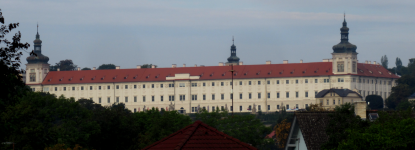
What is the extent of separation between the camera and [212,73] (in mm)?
175750

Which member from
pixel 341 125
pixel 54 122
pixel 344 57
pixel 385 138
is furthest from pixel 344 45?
pixel 385 138

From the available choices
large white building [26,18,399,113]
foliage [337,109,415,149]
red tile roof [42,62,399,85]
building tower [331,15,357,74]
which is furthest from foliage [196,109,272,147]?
building tower [331,15,357,74]

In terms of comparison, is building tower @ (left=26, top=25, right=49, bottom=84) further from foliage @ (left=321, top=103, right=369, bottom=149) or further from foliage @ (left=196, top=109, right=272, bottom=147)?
foliage @ (left=321, top=103, right=369, bottom=149)

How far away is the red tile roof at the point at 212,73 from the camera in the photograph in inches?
6757

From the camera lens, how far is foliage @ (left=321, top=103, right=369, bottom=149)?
26766 millimetres

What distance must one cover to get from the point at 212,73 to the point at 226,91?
5.90m

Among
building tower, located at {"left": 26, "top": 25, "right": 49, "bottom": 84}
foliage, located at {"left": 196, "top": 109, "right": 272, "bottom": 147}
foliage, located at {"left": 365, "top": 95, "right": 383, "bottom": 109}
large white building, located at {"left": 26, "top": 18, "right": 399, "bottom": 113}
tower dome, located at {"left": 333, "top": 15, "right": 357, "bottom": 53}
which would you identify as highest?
tower dome, located at {"left": 333, "top": 15, "right": 357, "bottom": 53}

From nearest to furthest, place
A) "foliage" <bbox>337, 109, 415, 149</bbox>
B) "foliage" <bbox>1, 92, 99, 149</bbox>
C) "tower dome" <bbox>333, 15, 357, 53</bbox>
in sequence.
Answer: "foliage" <bbox>337, 109, 415, 149</bbox> → "foliage" <bbox>1, 92, 99, 149</bbox> → "tower dome" <bbox>333, 15, 357, 53</bbox>

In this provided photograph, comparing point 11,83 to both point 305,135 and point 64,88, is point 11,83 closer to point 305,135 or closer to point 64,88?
point 305,135

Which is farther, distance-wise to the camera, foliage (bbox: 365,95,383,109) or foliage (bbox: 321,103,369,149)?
foliage (bbox: 365,95,383,109)

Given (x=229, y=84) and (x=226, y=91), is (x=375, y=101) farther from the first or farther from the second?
(x=226, y=91)

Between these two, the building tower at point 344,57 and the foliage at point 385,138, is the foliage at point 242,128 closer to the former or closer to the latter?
the foliage at point 385,138

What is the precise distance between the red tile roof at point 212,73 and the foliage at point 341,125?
142 meters

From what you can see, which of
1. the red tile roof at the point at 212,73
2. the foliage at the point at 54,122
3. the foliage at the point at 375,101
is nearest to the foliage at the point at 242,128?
the foliage at the point at 54,122
